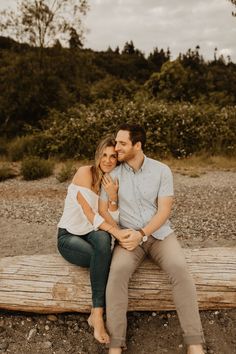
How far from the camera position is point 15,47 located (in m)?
19.2

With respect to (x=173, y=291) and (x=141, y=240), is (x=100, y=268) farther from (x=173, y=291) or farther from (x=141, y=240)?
(x=173, y=291)

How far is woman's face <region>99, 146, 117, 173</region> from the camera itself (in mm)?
3721

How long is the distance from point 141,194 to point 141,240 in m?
0.41

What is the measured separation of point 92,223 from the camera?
11.9 feet

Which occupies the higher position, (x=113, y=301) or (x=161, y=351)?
(x=113, y=301)

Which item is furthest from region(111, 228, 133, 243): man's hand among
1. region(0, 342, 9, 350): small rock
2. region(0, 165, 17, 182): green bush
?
region(0, 165, 17, 182): green bush

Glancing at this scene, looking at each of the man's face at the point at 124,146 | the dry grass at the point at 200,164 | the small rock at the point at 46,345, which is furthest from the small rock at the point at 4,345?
the dry grass at the point at 200,164

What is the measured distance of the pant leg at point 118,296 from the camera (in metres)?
3.17

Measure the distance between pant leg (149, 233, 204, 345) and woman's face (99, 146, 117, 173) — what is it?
0.86 m

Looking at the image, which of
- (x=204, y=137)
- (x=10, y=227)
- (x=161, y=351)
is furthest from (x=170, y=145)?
(x=161, y=351)

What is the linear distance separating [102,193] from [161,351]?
137 centimetres

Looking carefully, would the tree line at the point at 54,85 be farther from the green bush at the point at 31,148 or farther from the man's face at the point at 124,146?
the man's face at the point at 124,146

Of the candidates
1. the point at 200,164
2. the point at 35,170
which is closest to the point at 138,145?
the point at 35,170

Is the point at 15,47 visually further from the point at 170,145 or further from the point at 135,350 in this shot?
the point at 135,350
